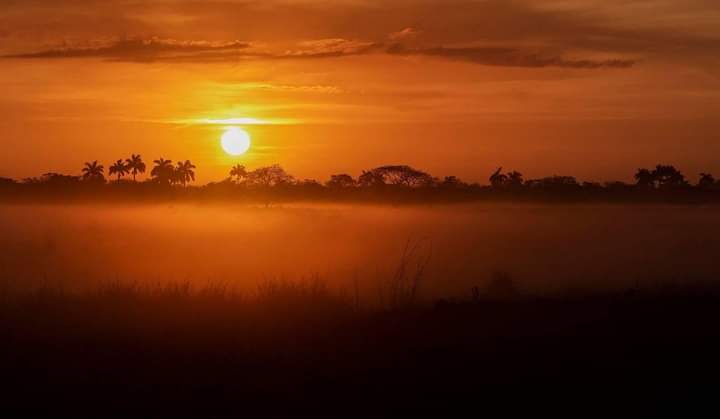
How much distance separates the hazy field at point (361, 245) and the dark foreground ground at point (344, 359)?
6.43 metres

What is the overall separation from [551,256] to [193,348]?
36.0 m

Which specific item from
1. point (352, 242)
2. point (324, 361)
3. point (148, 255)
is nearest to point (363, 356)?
point (324, 361)

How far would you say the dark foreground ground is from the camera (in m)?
10.2

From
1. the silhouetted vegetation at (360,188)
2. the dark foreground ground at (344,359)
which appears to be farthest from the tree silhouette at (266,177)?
the dark foreground ground at (344,359)

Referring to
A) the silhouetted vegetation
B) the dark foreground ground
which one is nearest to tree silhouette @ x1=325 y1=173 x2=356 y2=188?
the silhouetted vegetation

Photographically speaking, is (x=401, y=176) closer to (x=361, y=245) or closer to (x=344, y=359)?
(x=361, y=245)

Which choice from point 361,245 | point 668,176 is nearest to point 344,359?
point 361,245

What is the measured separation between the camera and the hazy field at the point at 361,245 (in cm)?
3170

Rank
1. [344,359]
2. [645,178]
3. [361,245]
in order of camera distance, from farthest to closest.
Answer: [645,178] < [361,245] < [344,359]

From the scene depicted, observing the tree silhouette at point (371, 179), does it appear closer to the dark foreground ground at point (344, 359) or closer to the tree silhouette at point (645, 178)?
the tree silhouette at point (645, 178)

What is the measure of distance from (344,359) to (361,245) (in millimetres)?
40040

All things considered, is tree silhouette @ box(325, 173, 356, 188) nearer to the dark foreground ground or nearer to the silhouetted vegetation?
the silhouetted vegetation

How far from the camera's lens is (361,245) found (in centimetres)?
5225

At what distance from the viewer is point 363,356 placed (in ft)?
40.5
